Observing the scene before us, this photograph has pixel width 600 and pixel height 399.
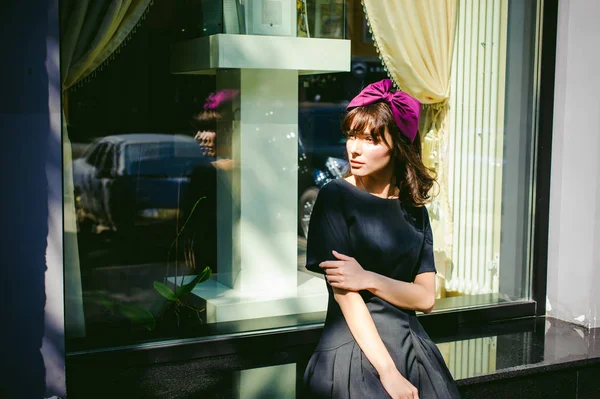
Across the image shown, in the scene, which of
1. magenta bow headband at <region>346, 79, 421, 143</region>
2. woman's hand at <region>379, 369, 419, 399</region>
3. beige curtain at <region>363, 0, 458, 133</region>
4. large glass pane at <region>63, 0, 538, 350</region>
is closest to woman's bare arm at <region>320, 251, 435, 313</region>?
woman's hand at <region>379, 369, 419, 399</region>

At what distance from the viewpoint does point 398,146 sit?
2.24 m

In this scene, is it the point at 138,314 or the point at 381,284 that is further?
the point at 138,314

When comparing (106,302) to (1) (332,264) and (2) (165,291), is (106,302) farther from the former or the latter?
(1) (332,264)

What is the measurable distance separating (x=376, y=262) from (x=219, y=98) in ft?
7.29

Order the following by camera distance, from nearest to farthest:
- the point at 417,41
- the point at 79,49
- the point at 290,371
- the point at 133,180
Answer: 1. the point at 79,49
2. the point at 290,371
3. the point at 133,180
4. the point at 417,41

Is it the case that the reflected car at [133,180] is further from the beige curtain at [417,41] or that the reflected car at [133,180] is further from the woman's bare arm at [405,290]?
the woman's bare arm at [405,290]

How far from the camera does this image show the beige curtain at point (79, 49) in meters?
3.67

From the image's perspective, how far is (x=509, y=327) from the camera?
4766 millimetres

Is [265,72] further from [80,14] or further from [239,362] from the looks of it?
[239,362]

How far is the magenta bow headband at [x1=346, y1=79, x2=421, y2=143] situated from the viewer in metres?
2.20

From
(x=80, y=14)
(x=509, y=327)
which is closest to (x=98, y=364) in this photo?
(x=80, y=14)

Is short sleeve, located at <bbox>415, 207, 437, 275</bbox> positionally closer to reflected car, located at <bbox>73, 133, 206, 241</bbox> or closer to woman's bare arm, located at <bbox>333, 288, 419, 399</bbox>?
woman's bare arm, located at <bbox>333, 288, 419, 399</bbox>

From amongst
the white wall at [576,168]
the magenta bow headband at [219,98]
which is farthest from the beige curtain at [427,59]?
the magenta bow headband at [219,98]

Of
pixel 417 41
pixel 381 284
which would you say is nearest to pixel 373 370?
pixel 381 284
